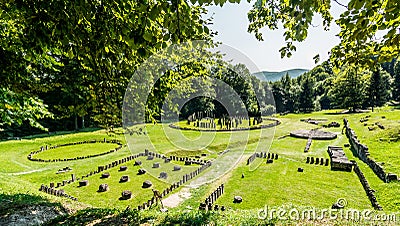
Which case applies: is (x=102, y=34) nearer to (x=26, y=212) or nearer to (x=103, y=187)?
(x=26, y=212)

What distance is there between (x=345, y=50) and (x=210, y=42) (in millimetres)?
5387

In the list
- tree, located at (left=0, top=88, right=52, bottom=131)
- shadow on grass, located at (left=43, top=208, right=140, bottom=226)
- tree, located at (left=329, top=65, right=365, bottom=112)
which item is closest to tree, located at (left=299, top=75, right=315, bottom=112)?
tree, located at (left=329, top=65, right=365, bottom=112)

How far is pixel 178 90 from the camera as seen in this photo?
8.58 meters

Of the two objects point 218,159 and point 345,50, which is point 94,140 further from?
point 345,50

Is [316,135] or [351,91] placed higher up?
[351,91]

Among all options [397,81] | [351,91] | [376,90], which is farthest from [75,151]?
[397,81]

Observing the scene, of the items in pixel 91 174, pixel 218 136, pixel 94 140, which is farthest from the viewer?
pixel 218 136

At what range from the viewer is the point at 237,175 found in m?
16.7

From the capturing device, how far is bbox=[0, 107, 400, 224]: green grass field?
1219 cm

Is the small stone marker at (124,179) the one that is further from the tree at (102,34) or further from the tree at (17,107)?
the tree at (102,34)

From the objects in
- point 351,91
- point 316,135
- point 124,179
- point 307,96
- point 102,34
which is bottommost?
point 124,179

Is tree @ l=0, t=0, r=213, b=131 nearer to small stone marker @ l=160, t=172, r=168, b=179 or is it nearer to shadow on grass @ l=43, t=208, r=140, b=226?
shadow on grass @ l=43, t=208, r=140, b=226

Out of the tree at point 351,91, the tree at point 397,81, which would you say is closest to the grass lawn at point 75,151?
the tree at point 351,91

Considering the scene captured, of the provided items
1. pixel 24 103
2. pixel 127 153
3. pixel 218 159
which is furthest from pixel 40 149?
pixel 24 103
